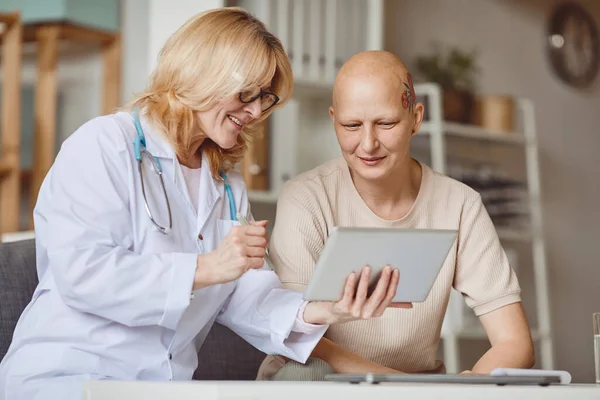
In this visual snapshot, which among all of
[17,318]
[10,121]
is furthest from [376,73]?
[10,121]

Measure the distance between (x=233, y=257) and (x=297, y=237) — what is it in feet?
1.49

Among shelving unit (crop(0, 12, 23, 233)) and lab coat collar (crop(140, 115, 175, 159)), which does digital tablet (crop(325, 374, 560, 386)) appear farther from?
shelving unit (crop(0, 12, 23, 233))

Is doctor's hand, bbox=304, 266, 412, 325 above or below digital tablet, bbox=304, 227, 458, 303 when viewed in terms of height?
below

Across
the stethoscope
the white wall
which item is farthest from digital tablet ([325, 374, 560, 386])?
the white wall

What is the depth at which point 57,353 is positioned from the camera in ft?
5.21

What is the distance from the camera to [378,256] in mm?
1379

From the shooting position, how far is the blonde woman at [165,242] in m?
1.56

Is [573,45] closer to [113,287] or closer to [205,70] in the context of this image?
A: [205,70]

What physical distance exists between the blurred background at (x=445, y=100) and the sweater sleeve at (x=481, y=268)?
112 cm

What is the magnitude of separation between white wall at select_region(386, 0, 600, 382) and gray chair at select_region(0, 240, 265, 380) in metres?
3.08

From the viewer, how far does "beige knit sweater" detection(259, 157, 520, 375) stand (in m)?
1.97

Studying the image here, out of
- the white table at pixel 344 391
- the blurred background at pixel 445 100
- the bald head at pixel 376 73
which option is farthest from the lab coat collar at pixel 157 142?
the blurred background at pixel 445 100

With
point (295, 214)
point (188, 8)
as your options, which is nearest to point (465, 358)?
point (188, 8)

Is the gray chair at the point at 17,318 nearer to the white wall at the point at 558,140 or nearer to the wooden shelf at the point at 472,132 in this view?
the wooden shelf at the point at 472,132
